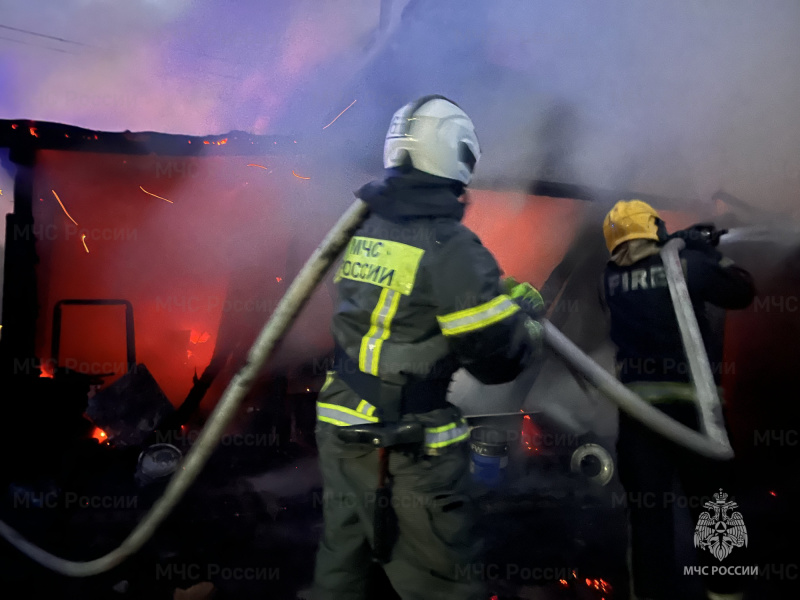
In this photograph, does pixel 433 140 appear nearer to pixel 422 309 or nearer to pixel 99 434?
pixel 422 309

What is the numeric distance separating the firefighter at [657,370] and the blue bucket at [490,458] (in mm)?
1319

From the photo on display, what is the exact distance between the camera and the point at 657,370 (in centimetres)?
307

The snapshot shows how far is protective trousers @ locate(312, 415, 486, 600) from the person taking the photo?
188cm

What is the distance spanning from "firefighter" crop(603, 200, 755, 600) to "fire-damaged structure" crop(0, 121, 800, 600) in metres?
0.69

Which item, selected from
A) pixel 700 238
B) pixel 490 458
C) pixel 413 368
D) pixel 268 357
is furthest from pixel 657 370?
pixel 268 357

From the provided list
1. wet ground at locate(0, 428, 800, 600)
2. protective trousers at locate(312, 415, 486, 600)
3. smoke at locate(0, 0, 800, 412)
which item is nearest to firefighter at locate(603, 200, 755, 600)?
wet ground at locate(0, 428, 800, 600)

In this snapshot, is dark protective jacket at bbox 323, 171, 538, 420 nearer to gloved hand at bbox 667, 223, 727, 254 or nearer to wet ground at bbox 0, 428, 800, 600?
A: wet ground at bbox 0, 428, 800, 600

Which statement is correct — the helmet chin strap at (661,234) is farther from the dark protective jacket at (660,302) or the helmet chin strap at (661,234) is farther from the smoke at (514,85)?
the smoke at (514,85)

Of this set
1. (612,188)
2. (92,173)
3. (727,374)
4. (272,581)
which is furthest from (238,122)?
(727,374)

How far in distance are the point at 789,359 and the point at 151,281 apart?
684 cm

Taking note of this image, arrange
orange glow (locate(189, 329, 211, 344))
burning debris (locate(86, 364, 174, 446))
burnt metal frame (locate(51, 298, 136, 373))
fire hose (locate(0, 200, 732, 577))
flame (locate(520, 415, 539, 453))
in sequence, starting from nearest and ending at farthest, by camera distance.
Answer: fire hose (locate(0, 200, 732, 577)) < burning debris (locate(86, 364, 174, 446)) < burnt metal frame (locate(51, 298, 136, 373)) < flame (locate(520, 415, 539, 453)) < orange glow (locate(189, 329, 211, 344))

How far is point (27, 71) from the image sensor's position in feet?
17.1

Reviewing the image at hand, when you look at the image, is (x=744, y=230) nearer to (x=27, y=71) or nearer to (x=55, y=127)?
(x=55, y=127)

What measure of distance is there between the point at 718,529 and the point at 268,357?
3192 millimetres
